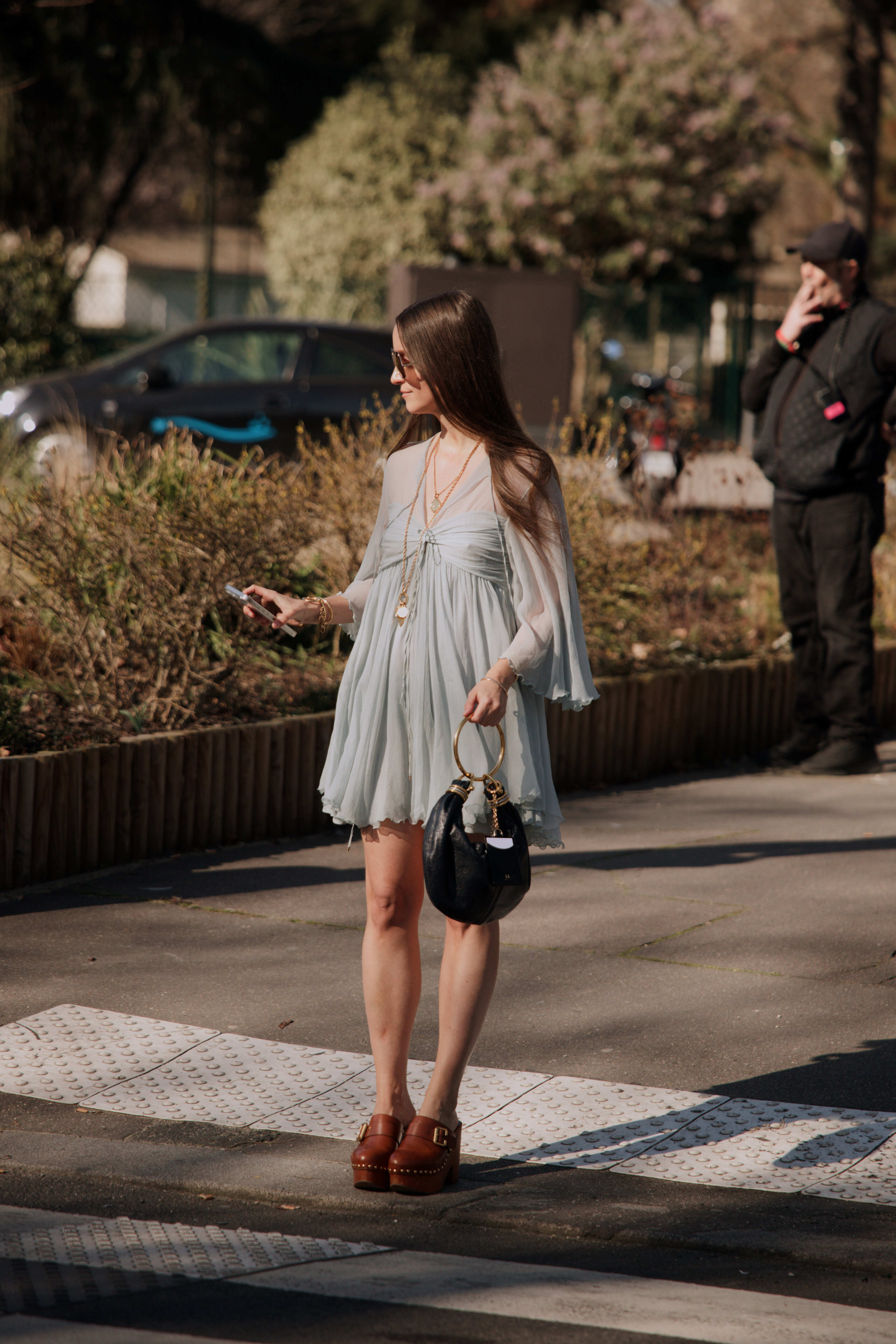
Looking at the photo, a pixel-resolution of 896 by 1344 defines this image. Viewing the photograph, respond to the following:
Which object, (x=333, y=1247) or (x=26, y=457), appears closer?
(x=333, y=1247)

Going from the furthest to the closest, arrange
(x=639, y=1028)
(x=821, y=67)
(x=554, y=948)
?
(x=821, y=67) → (x=554, y=948) → (x=639, y=1028)

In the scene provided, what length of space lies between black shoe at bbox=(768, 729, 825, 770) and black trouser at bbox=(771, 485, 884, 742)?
130 mm

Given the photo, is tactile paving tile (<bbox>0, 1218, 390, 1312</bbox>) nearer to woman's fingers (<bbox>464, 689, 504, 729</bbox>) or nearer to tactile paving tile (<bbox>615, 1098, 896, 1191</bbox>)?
tactile paving tile (<bbox>615, 1098, 896, 1191</bbox>)

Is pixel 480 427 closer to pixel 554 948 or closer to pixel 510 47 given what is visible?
pixel 554 948

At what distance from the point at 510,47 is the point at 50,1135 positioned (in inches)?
1043

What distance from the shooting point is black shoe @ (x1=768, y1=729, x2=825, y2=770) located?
7.47 m

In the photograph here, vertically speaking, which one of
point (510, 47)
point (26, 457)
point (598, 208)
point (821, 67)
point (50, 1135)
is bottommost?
point (50, 1135)

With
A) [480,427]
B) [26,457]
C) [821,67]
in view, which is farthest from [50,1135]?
[821,67]

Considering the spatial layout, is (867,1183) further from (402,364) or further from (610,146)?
(610,146)

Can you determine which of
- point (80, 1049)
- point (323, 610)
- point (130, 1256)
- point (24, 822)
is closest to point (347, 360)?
point (24, 822)

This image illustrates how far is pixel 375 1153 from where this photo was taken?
3330mm

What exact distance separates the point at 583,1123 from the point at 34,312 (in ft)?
60.9

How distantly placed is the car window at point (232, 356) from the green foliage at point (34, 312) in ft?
22.9

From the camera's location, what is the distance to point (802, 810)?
6.77 m
